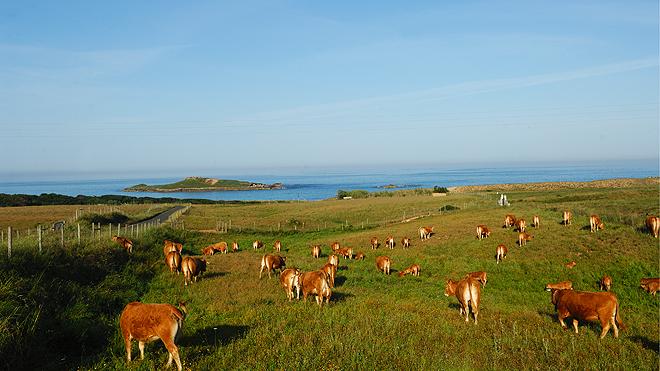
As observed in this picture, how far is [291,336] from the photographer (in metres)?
10.5

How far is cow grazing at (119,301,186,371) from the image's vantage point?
830cm

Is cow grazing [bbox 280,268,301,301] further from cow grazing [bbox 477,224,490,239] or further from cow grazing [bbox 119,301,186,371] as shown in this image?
cow grazing [bbox 477,224,490,239]

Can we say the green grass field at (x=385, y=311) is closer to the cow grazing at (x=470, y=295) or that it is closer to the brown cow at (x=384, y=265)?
the cow grazing at (x=470, y=295)

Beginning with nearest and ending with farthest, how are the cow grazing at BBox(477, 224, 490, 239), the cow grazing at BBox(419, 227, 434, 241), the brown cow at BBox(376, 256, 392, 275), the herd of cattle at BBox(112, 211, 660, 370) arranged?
1. the herd of cattle at BBox(112, 211, 660, 370)
2. the brown cow at BBox(376, 256, 392, 275)
3. the cow grazing at BBox(477, 224, 490, 239)
4. the cow grazing at BBox(419, 227, 434, 241)

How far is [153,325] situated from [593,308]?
10.6m

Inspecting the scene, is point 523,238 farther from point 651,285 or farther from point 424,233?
point 651,285

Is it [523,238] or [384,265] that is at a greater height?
[523,238]

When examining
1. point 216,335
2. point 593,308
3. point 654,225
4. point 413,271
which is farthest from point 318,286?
point 654,225

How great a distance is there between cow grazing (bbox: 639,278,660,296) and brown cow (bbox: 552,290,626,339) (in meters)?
7.32

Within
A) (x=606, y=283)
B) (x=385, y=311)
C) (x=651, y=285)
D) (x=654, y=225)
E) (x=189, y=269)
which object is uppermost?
(x=654, y=225)

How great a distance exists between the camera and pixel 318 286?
14664 millimetres

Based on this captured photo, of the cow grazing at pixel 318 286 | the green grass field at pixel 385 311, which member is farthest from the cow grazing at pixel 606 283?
the cow grazing at pixel 318 286

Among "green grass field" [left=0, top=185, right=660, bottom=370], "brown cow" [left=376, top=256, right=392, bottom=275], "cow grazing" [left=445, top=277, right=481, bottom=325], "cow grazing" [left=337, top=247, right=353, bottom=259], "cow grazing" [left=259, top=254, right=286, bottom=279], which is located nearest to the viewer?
"green grass field" [left=0, top=185, right=660, bottom=370]

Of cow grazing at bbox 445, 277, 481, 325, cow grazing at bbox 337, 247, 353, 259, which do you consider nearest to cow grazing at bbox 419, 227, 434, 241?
cow grazing at bbox 337, 247, 353, 259
